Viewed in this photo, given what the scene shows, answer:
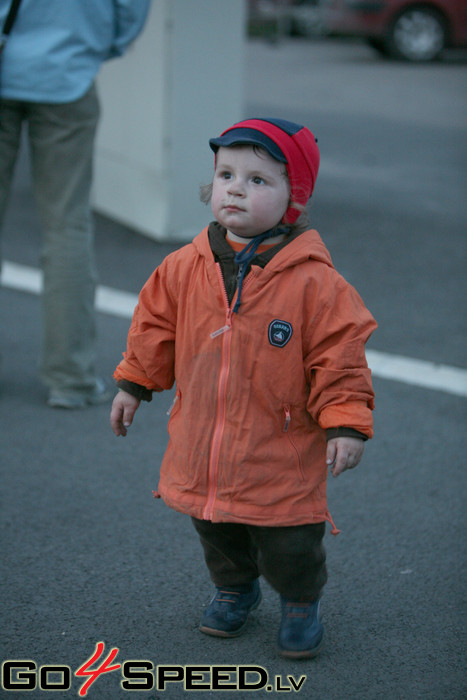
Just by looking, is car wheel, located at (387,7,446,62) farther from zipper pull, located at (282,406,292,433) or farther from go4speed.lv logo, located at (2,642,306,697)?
go4speed.lv logo, located at (2,642,306,697)

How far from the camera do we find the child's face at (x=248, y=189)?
93.4 inches

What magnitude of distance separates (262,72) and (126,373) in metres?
13.9

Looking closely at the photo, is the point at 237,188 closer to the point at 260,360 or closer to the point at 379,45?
the point at 260,360

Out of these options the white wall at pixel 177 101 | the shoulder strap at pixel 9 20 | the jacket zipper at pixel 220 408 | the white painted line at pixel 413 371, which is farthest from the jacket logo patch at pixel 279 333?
the white wall at pixel 177 101

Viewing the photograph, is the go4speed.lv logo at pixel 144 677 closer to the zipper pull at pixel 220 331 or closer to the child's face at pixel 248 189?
the zipper pull at pixel 220 331

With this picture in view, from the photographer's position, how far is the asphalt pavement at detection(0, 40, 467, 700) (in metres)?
2.58

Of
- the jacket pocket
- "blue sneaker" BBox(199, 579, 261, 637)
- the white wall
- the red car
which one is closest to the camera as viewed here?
the jacket pocket

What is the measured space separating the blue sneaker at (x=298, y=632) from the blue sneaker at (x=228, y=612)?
14 centimetres

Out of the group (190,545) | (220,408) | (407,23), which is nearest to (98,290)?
(190,545)

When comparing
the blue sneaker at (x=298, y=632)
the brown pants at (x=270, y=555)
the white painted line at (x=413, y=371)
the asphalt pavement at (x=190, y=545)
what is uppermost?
the brown pants at (x=270, y=555)

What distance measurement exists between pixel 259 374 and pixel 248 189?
1.47 feet

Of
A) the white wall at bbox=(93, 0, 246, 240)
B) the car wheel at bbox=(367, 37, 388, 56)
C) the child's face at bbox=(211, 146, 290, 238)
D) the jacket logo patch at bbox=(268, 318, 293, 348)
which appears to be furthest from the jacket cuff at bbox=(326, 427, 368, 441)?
the car wheel at bbox=(367, 37, 388, 56)

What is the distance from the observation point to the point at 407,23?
53.5ft

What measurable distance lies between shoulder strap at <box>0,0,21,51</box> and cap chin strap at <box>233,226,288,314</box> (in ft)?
6.19
